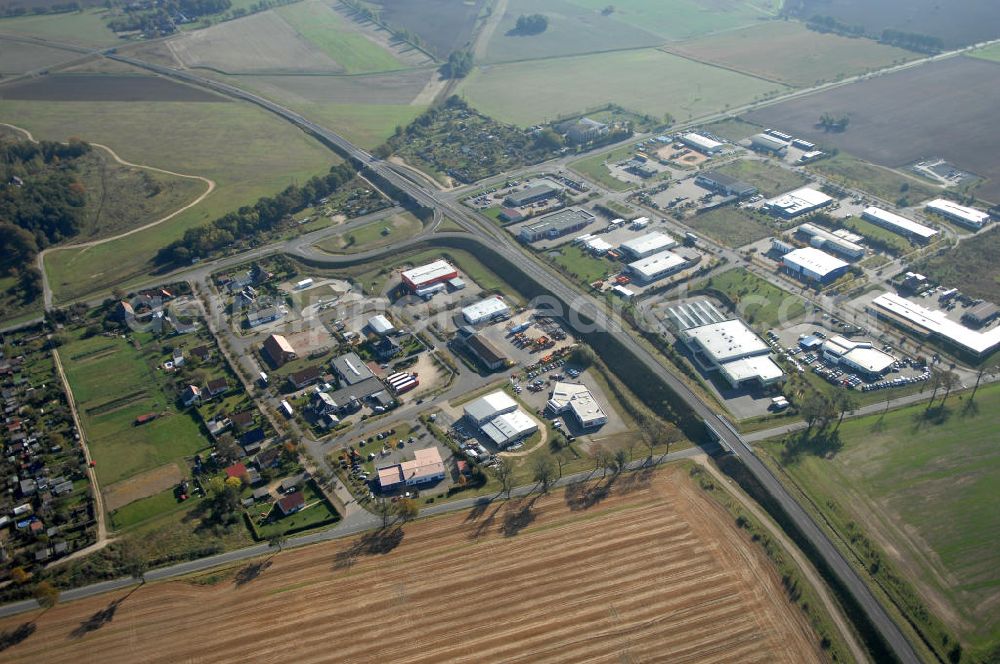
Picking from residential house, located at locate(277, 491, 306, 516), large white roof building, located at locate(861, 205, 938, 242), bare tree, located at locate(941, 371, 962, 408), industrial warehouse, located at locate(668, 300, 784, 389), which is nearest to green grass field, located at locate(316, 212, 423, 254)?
industrial warehouse, located at locate(668, 300, 784, 389)

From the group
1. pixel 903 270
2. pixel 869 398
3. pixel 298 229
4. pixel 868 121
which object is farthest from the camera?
pixel 868 121

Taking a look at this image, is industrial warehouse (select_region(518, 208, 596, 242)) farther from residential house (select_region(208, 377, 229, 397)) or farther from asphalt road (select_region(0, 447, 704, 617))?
residential house (select_region(208, 377, 229, 397))

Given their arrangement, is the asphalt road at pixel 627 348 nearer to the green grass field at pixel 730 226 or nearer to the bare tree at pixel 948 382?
the bare tree at pixel 948 382

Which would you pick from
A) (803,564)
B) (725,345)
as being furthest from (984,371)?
(803,564)

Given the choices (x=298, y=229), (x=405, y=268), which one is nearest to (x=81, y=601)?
(x=405, y=268)

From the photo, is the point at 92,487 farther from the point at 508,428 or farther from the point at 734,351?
the point at 734,351

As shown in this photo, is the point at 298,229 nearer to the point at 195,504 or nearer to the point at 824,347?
the point at 195,504
